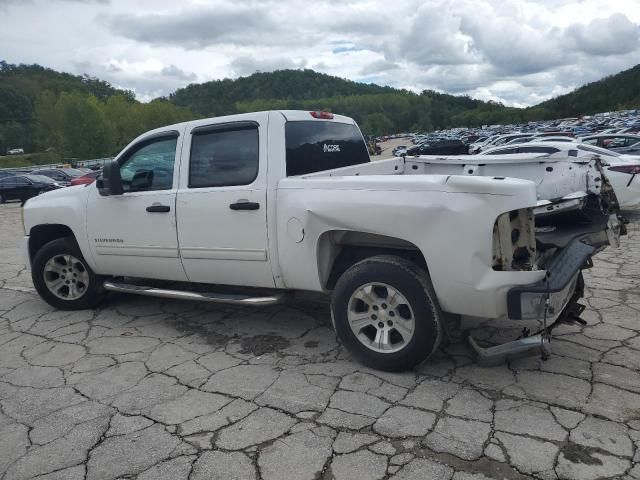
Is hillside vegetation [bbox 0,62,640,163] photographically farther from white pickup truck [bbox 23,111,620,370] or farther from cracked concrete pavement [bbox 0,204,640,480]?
cracked concrete pavement [bbox 0,204,640,480]

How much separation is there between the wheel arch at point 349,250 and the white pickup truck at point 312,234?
0.01m

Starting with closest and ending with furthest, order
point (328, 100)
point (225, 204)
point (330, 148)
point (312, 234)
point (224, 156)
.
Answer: point (312, 234)
point (225, 204)
point (224, 156)
point (330, 148)
point (328, 100)

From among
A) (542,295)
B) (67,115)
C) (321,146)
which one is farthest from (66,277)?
(67,115)

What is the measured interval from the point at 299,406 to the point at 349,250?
1.25 metres

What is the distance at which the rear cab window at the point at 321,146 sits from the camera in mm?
4078

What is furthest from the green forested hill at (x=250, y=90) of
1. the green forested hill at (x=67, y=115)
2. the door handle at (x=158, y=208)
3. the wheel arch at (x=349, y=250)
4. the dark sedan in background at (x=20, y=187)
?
the wheel arch at (x=349, y=250)

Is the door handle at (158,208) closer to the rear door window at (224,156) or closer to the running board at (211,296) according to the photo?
the rear door window at (224,156)

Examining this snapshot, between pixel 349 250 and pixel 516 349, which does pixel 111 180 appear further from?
pixel 516 349

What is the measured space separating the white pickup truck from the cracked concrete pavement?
0.35 metres


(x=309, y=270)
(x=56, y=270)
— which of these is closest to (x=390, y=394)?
(x=309, y=270)

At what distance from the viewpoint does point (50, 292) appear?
533 centimetres

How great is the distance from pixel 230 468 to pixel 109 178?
300 centimetres

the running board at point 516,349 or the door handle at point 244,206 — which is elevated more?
the door handle at point 244,206

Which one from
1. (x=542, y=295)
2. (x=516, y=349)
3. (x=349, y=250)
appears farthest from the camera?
→ (x=349, y=250)
